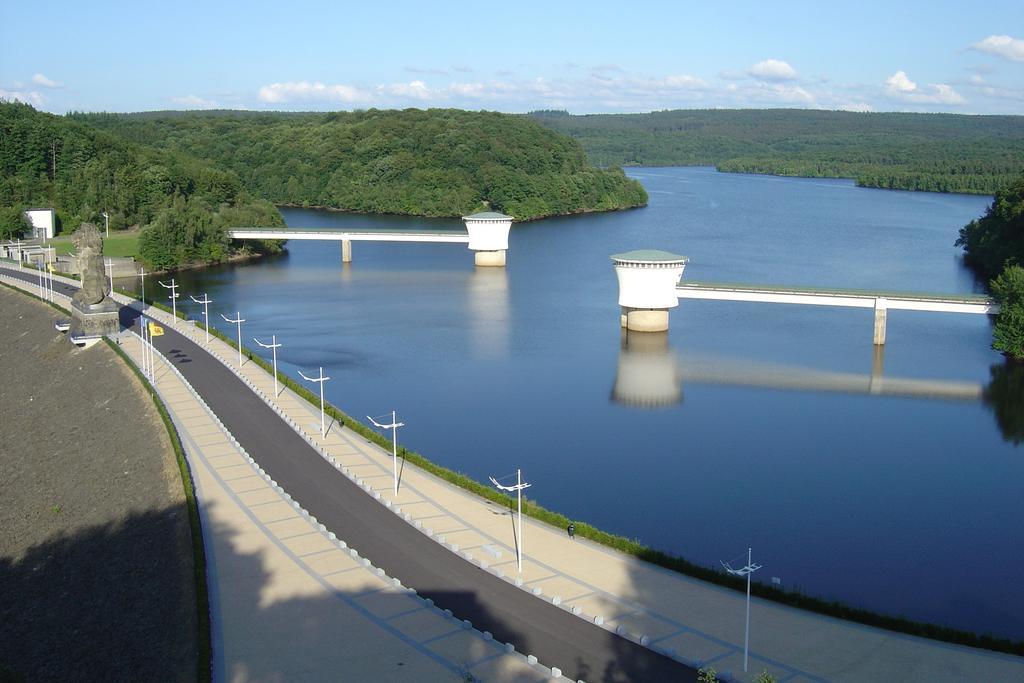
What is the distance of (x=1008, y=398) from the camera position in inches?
1356

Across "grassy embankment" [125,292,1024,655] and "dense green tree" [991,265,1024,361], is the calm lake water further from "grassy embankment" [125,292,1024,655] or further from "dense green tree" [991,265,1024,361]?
"grassy embankment" [125,292,1024,655]

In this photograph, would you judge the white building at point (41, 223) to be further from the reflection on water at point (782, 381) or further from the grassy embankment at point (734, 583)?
the grassy embankment at point (734, 583)

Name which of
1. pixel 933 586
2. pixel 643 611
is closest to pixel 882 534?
pixel 933 586

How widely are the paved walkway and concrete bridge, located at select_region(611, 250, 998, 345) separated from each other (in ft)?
74.8

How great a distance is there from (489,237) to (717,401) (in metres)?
35.4

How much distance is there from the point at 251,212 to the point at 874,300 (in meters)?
46.6

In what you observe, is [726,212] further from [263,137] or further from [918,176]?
[263,137]

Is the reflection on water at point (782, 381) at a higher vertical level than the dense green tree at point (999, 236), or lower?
lower

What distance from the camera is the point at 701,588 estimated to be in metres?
17.9

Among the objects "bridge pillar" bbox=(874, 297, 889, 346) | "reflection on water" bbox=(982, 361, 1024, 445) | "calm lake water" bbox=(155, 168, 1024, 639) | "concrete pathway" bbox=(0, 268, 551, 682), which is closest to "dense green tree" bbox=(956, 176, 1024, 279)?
"calm lake water" bbox=(155, 168, 1024, 639)

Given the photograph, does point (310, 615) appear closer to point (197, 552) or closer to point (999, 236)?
point (197, 552)

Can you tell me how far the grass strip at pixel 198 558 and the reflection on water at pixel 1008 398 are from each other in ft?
75.4

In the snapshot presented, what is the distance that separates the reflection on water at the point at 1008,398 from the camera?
31.2m

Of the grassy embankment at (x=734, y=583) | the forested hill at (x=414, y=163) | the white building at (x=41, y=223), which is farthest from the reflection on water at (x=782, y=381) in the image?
the forested hill at (x=414, y=163)
